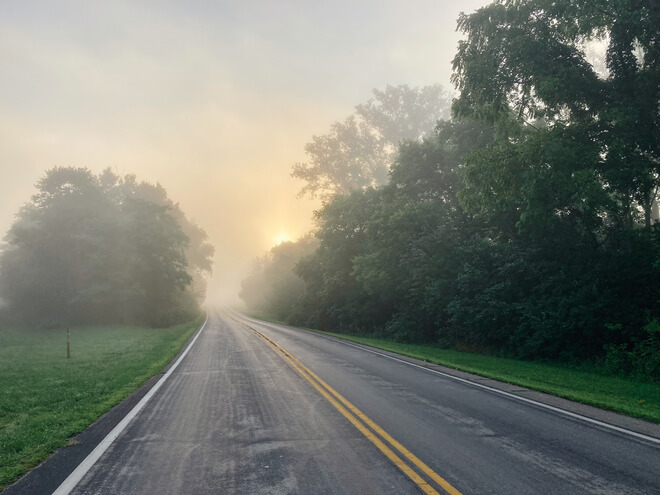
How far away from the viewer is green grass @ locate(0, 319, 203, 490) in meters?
5.53

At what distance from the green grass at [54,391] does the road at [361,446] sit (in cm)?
93

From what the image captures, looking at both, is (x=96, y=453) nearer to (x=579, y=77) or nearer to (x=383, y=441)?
(x=383, y=441)

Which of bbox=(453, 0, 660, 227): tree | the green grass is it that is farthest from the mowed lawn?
the green grass

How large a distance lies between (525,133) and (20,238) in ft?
126

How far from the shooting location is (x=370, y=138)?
2108 inches

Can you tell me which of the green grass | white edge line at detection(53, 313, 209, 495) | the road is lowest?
the green grass

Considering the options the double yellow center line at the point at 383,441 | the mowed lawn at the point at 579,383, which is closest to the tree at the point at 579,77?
the mowed lawn at the point at 579,383

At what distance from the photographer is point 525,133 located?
1620 centimetres

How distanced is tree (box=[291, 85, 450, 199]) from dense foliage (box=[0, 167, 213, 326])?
2036 centimetres

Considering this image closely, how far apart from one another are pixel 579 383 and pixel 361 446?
822 centimetres

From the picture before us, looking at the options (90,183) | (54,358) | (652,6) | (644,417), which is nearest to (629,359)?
(644,417)

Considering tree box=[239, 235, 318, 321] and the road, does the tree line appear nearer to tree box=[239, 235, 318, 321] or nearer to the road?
the road

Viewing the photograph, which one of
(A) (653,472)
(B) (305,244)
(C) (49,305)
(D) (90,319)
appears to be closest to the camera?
(A) (653,472)

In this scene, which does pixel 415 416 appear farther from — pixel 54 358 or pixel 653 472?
pixel 54 358
